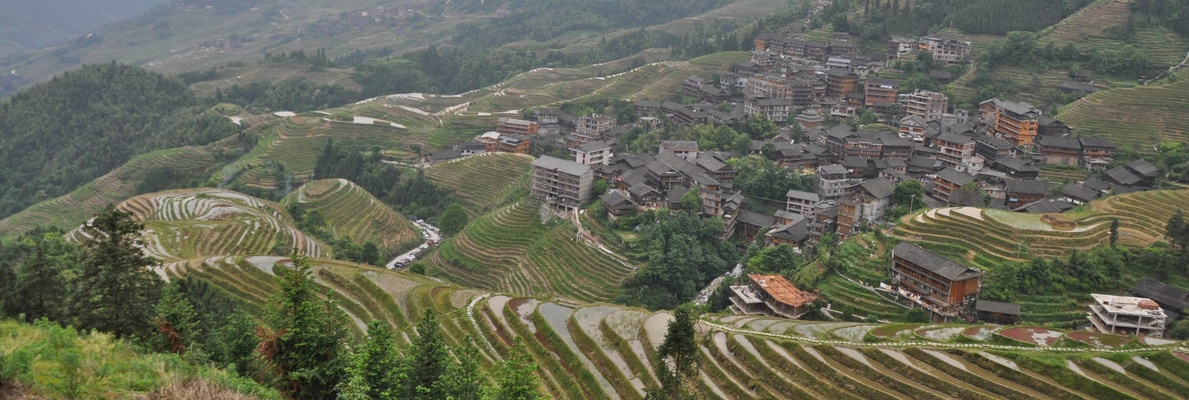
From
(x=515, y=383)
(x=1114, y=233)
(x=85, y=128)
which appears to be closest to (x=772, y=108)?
(x=1114, y=233)

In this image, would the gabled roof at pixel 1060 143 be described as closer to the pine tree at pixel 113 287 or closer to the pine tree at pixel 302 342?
the pine tree at pixel 302 342

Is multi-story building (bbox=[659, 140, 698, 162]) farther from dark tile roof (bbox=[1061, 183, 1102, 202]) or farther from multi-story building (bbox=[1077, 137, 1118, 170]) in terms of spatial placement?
multi-story building (bbox=[1077, 137, 1118, 170])

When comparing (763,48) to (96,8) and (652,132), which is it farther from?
(96,8)

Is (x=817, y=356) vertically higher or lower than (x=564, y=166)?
higher

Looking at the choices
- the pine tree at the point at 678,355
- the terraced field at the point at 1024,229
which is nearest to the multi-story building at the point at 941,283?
the terraced field at the point at 1024,229

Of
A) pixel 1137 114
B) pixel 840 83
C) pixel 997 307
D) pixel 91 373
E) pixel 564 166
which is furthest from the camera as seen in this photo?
pixel 840 83

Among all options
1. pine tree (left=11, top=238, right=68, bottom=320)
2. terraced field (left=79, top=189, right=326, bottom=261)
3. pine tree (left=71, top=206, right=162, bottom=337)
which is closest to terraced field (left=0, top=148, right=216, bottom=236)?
terraced field (left=79, top=189, right=326, bottom=261)

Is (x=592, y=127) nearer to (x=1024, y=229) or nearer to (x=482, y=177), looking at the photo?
(x=482, y=177)
